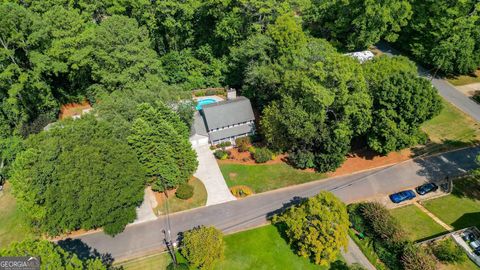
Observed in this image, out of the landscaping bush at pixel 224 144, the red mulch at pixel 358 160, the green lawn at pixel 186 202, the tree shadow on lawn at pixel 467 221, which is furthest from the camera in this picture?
the landscaping bush at pixel 224 144

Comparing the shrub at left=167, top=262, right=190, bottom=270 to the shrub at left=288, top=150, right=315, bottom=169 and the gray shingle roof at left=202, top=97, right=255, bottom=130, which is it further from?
the gray shingle roof at left=202, top=97, right=255, bottom=130

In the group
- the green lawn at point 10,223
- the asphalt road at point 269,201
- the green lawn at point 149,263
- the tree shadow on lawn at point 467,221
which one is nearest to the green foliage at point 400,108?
the asphalt road at point 269,201

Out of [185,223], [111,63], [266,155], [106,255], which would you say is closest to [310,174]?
[266,155]

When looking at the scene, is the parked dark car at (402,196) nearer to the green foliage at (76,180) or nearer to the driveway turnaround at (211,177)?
the driveway turnaround at (211,177)

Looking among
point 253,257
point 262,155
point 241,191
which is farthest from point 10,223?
point 262,155

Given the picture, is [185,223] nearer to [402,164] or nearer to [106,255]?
[106,255]

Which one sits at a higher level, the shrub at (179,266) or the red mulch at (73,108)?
the red mulch at (73,108)
